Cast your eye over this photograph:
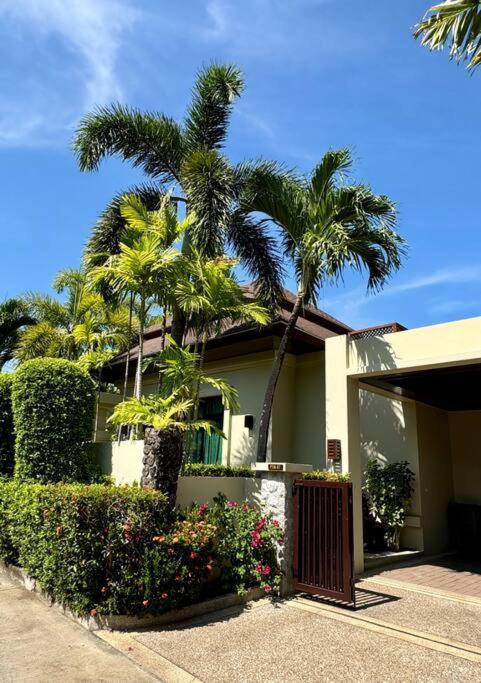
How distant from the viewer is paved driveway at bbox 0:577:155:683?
4133 mm

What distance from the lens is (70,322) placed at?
1714 centimetres

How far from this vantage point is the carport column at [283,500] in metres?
6.80

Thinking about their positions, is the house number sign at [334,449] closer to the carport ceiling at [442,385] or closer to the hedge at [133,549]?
the carport ceiling at [442,385]

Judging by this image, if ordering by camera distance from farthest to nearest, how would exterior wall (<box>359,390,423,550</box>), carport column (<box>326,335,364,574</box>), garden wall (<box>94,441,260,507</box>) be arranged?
1. exterior wall (<box>359,390,423,550</box>)
2. carport column (<box>326,335,364,574</box>)
3. garden wall (<box>94,441,260,507</box>)

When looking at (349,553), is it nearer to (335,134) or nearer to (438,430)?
(438,430)

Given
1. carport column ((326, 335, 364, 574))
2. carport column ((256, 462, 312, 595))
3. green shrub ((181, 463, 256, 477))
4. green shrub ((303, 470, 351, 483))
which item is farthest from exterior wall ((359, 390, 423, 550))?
carport column ((256, 462, 312, 595))

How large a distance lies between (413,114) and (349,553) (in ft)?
23.3

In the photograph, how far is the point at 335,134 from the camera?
30.1 feet

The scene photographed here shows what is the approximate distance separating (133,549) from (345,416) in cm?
Result: 485

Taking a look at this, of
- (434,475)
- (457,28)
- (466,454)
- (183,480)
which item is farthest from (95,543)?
(466,454)

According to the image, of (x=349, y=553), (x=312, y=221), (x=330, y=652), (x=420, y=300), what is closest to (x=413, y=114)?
(x=312, y=221)

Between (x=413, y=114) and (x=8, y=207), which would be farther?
(x=8, y=207)

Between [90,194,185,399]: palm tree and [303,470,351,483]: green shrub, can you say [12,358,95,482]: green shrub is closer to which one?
[90,194,185,399]: palm tree

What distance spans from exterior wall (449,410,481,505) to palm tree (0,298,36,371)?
638 inches
